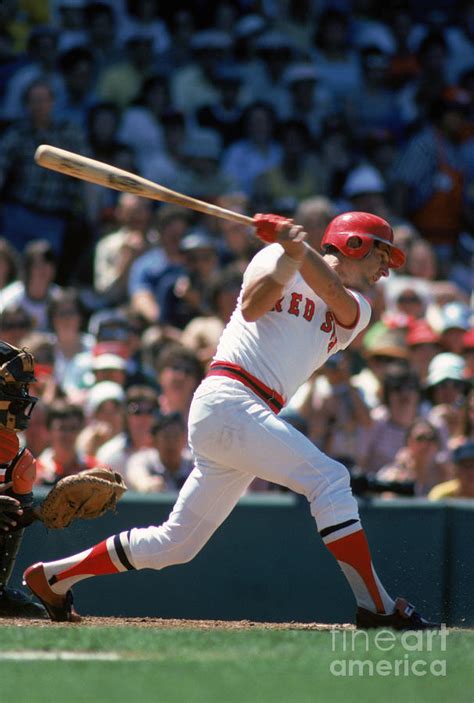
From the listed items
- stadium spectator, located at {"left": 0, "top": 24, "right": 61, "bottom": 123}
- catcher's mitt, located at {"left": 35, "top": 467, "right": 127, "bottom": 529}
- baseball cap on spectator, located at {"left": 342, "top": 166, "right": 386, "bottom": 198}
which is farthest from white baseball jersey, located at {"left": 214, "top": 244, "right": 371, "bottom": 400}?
stadium spectator, located at {"left": 0, "top": 24, "right": 61, "bottom": 123}

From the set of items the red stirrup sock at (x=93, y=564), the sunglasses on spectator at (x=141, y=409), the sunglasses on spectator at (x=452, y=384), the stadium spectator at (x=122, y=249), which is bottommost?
the red stirrup sock at (x=93, y=564)

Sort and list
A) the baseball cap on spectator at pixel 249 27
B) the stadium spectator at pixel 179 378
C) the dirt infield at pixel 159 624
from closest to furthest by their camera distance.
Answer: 1. the dirt infield at pixel 159 624
2. the stadium spectator at pixel 179 378
3. the baseball cap on spectator at pixel 249 27

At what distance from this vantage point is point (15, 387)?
573 centimetres

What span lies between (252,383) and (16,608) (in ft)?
4.92

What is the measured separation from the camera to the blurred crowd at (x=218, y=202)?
851cm

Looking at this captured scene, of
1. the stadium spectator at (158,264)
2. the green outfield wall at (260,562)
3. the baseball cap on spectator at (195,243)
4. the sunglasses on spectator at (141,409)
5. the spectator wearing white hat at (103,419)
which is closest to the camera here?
the green outfield wall at (260,562)

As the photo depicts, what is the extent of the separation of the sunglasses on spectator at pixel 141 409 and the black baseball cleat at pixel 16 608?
8.23ft

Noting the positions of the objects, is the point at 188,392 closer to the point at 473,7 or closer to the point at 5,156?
the point at 5,156

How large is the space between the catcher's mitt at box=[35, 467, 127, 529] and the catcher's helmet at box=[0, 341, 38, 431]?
31cm

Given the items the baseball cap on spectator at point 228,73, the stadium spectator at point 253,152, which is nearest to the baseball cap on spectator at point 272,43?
the baseball cap on spectator at point 228,73

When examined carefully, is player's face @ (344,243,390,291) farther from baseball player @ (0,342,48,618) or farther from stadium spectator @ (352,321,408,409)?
stadium spectator @ (352,321,408,409)

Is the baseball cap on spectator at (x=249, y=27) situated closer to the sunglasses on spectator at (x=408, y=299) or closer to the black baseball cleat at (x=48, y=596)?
the sunglasses on spectator at (x=408, y=299)

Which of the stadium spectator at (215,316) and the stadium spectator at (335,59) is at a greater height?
the stadium spectator at (335,59)

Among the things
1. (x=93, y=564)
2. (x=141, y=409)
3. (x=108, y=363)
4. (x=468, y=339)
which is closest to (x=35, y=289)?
(x=108, y=363)
